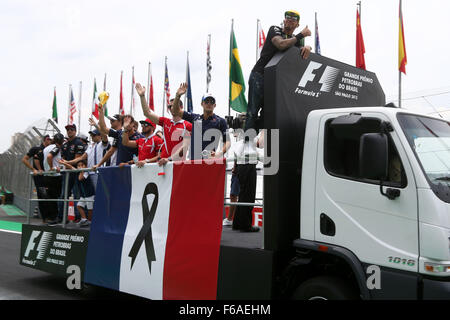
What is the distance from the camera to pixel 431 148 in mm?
3197

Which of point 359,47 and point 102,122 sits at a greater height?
point 359,47

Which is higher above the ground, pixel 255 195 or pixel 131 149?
pixel 131 149

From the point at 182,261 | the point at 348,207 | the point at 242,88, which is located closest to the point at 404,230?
the point at 348,207

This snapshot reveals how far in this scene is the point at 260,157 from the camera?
13.1 feet

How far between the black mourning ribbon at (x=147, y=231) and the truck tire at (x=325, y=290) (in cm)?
177

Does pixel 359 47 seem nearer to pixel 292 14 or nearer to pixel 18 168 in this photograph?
pixel 292 14

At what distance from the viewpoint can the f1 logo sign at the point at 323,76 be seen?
13.0 ft

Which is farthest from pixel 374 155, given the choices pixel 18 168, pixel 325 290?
pixel 18 168

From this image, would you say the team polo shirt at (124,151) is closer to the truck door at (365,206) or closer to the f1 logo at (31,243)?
the f1 logo at (31,243)

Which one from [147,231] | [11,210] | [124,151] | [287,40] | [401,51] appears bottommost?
[11,210]

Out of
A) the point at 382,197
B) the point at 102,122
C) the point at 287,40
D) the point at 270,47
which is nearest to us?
the point at 382,197

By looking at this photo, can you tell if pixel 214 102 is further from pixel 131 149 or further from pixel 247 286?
pixel 247 286

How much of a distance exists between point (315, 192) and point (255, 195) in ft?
3.58

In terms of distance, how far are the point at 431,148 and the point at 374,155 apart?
55cm
